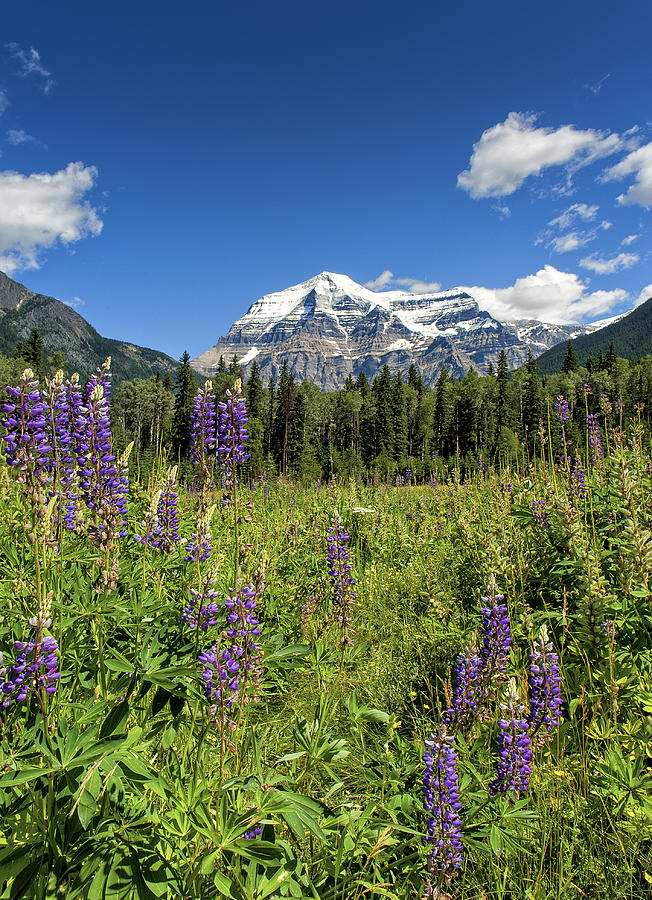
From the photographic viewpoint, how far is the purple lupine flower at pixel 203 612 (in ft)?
7.66

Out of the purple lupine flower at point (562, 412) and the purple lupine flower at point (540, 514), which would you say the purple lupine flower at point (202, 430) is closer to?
the purple lupine flower at point (540, 514)

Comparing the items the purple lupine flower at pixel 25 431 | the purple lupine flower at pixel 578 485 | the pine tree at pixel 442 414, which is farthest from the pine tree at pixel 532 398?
the purple lupine flower at pixel 25 431

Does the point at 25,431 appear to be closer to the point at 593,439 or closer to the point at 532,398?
the point at 593,439

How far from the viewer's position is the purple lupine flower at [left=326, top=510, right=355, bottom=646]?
12.0 ft

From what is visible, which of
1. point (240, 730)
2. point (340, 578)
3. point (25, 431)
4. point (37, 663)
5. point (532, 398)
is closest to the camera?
point (37, 663)

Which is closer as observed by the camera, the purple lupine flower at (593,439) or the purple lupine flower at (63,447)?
the purple lupine flower at (63,447)

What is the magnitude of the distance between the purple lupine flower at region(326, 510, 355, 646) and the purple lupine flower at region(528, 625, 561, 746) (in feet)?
4.29

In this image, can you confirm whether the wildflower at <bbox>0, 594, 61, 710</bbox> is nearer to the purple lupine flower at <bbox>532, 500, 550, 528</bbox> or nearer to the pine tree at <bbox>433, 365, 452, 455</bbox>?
the purple lupine flower at <bbox>532, 500, 550, 528</bbox>

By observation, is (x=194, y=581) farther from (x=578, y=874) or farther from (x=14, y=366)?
(x=14, y=366)

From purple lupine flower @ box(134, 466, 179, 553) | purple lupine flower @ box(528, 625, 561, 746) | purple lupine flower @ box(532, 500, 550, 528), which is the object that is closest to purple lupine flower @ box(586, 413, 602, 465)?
purple lupine flower @ box(532, 500, 550, 528)

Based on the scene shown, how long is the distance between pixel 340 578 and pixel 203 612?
1819 mm

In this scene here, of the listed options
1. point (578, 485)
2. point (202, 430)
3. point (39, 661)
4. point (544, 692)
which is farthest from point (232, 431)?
point (578, 485)

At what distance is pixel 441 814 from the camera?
2189mm

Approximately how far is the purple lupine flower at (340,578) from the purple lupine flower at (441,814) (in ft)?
4.17
